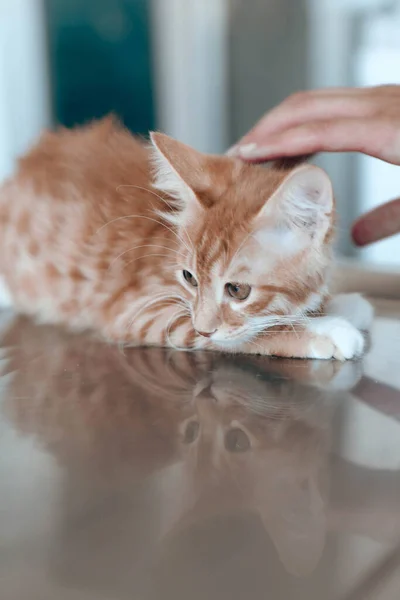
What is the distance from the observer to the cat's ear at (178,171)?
127 centimetres

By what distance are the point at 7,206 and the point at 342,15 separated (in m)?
1.84

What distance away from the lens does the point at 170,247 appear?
4.66 feet

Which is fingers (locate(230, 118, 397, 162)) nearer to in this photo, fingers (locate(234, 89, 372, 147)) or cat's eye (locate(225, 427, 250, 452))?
fingers (locate(234, 89, 372, 147))

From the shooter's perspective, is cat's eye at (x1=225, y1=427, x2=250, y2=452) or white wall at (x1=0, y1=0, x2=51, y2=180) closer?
cat's eye at (x1=225, y1=427, x2=250, y2=452)

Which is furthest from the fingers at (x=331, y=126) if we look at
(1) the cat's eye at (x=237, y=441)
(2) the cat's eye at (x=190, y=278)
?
(1) the cat's eye at (x=237, y=441)

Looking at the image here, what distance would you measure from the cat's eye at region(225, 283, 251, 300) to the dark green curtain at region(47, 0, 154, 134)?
2.15 meters

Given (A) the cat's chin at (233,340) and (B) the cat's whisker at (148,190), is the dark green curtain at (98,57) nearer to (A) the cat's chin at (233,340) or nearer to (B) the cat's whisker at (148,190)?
(B) the cat's whisker at (148,190)

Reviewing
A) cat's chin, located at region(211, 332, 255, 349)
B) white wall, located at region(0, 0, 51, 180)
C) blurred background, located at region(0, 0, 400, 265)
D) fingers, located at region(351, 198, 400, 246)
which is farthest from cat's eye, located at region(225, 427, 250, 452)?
white wall, located at region(0, 0, 51, 180)

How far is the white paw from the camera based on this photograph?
1357 millimetres

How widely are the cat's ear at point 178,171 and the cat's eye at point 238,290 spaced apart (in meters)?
0.17

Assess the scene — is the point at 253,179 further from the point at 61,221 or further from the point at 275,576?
the point at 275,576

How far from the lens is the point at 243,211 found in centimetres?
123

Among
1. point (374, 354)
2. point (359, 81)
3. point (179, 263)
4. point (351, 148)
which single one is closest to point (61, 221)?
point (179, 263)

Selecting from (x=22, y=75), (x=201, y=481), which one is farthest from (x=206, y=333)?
(x=22, y=75)
